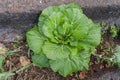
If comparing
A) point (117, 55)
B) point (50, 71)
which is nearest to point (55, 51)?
point (50, 71)

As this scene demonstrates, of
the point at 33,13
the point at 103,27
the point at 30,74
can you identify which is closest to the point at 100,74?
the point at 103,27

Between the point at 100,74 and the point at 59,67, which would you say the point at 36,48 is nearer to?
the point at 59,67

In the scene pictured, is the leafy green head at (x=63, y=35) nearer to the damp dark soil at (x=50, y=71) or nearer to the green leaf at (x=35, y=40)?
the green leaf at (x=35, y=40)

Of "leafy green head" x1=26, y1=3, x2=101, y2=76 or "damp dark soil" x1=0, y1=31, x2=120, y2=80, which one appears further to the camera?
"damp dark soil" x1=0, y1=31, x2=120, y2=80

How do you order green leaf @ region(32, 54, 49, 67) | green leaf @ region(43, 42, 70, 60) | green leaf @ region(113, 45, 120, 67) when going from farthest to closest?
1. green leaf @ region(113, 45, 120, 67)
2. green leaf @ region(32, 54, 49, 67)
3. green leaf @ region(43, 42, 70, 60)

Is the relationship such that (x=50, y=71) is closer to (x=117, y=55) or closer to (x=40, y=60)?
(x=40, y=60)

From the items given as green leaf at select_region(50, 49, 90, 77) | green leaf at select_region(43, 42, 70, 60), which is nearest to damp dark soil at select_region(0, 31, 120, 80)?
green leaf at select_region(50, 49, 90, 77)

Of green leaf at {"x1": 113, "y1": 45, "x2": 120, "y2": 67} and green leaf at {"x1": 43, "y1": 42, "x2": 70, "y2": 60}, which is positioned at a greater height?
green leaf at {"x1": 43, "y1": 42, "x2": 70, "y2": 60}

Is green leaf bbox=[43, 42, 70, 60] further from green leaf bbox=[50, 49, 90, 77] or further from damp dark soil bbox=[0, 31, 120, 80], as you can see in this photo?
damp dark soil bbox=[0, 31, 120, 80]
